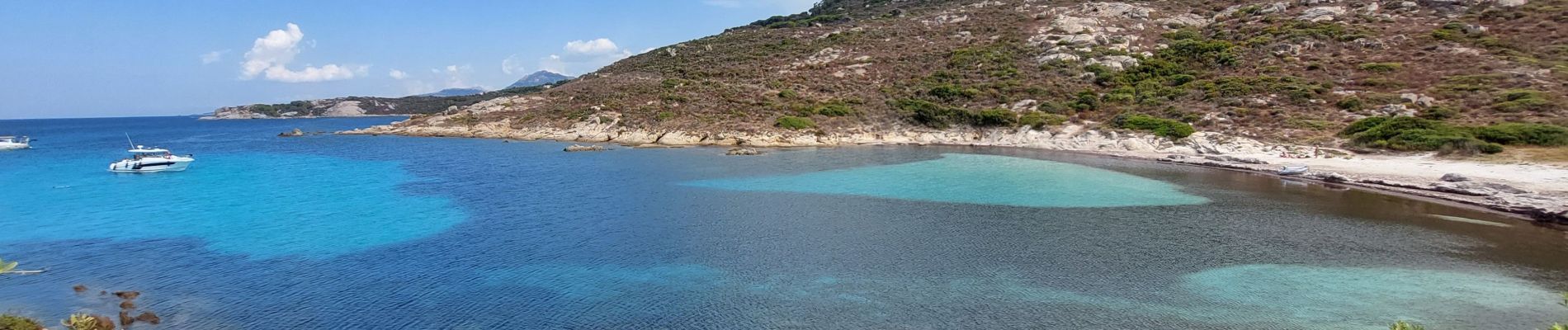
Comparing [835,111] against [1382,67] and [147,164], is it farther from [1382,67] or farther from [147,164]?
[147,164]

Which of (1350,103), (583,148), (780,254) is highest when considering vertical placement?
(1350,103)

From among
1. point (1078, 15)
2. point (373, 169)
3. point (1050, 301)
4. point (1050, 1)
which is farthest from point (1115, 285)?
point (1050, 1)

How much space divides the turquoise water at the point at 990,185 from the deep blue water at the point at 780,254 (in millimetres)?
310

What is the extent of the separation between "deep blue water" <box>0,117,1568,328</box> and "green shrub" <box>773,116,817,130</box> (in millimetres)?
25370

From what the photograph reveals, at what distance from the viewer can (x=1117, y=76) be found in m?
66.8

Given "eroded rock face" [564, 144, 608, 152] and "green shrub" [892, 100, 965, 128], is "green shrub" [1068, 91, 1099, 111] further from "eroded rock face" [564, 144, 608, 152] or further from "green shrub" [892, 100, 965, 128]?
"eroded rock face" [564, 144, 608, 152]

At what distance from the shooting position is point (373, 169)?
4628cm

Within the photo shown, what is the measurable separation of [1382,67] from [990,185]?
42667mm

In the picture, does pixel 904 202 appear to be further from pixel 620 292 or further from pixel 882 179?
pixel 620 292

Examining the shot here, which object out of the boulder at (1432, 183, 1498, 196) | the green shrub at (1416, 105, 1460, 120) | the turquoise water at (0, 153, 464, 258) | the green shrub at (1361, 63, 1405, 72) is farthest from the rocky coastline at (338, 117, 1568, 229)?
the turquoise water at (0, 153, 464, 258)

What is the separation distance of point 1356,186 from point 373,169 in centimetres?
5722

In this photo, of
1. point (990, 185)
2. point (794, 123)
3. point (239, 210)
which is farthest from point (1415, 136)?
point (239, 210)

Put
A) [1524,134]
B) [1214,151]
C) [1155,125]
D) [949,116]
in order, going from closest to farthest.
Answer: [1524,134] < [1214,151] < [1155,125] < [949,116]

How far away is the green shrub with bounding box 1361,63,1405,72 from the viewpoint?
53.7 metres
